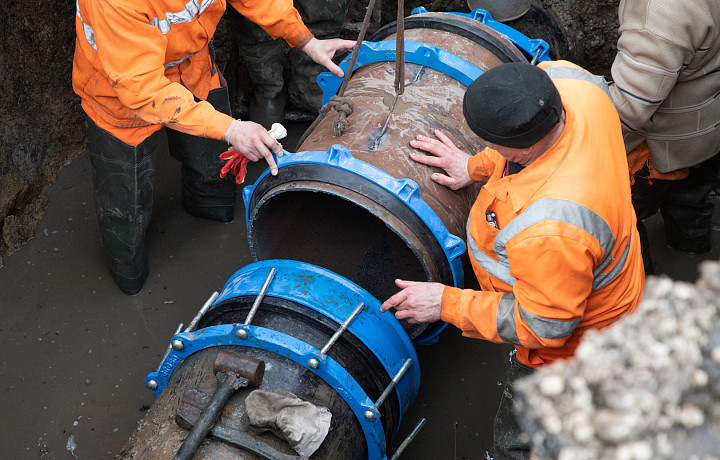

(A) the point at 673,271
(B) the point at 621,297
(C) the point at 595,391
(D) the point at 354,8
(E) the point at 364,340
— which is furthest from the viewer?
(D) the point at 354,8

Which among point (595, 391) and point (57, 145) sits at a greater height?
point (595, 391)

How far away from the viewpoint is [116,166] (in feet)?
9.94

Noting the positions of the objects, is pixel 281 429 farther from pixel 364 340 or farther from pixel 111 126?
pixel 111 126

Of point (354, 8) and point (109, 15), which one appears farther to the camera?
point (354, 8)

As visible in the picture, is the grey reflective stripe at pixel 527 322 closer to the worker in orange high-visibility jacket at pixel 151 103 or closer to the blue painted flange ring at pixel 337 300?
the blue painted flange ring at pixel 337 300

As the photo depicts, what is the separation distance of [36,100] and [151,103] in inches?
56.6

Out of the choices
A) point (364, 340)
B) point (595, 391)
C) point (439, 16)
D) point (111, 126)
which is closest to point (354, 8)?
point (439, 16)

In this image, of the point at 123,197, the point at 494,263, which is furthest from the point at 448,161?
the point at 123,197

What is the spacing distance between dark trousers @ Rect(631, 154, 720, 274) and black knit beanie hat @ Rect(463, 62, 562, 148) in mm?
1527

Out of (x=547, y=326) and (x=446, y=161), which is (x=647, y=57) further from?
(x=547, y=326)

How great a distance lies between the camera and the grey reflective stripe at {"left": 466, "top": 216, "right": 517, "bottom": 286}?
194cm

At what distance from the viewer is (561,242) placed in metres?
1.61

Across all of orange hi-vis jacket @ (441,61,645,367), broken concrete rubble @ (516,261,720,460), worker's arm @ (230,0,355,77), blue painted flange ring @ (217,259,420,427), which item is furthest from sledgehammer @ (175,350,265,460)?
worker's arm @ (230,0,355,77)

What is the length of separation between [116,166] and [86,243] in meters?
0.78
